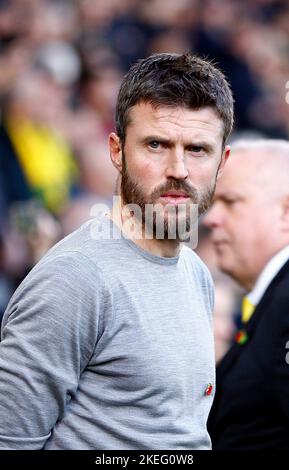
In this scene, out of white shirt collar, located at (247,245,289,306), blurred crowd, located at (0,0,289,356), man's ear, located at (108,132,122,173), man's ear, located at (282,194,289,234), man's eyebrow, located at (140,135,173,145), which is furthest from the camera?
blurred crowd, located at (0,0,289,356)

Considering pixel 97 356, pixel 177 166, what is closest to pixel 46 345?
pixel 97 356

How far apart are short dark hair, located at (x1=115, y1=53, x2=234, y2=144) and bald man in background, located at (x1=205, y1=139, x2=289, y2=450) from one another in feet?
2.40

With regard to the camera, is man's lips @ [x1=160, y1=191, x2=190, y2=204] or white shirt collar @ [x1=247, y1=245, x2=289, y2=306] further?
white shirt collar @ [x1=247, y1=245, x2=289, y2=306]

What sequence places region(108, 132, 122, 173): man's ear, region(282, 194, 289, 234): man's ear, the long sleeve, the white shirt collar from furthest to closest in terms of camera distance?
region(282, 194, 289, 234): man's ear → the white shirt collar → region(108, 132, 122, 173): man's ear → the long sleeve

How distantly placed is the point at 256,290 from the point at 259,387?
57 centimetres

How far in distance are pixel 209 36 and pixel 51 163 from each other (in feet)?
5.20

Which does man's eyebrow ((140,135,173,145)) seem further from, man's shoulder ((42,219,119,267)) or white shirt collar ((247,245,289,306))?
white shirt collar ((247,245,289,306))

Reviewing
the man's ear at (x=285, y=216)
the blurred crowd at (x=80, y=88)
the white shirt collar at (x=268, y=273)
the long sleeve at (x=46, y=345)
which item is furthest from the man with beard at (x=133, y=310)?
the blurred crowd at (x=80, y=88)

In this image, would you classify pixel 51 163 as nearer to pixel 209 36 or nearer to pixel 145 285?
pixel 209 36

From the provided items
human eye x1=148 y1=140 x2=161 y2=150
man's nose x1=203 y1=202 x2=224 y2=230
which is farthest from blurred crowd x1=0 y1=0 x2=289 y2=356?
human eye x1=148 y1=140 x2=161 y2=150

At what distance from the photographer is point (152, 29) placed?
5.28 m

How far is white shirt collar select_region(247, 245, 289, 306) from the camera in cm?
271

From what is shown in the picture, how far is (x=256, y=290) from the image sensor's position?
112 inches

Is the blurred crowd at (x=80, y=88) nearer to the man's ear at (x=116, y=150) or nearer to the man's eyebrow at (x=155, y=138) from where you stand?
the man's ear at (x=116, y=150)
